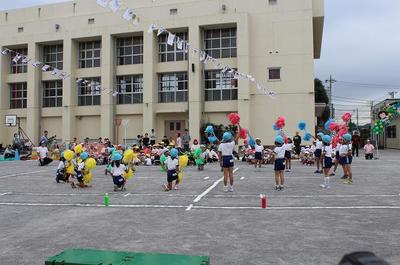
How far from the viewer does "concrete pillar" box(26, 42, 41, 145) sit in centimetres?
3938

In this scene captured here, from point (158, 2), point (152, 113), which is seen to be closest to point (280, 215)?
point (152, 113)

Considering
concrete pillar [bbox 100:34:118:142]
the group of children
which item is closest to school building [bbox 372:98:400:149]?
concrete pillar [bbox 100:34:118:142]

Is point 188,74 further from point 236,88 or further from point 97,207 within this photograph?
point 97,207

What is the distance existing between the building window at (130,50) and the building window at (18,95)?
11.4 meters

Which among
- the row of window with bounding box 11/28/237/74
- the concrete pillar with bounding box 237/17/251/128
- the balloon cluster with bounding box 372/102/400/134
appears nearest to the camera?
the concrete pillar with bounding box 237/17/251/128

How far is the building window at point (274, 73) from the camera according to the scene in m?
33.0

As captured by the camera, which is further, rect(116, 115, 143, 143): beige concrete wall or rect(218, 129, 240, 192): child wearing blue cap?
rect(116, 115, 143, 143): beige concrete wall

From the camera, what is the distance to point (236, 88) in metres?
34.0

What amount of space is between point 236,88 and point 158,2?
11.0 metres

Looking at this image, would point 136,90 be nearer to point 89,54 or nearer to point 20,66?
point 89,54

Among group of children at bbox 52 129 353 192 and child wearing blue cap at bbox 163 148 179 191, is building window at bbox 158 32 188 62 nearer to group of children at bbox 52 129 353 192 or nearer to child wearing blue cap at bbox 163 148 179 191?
group of children at bbox 52 129 353 192

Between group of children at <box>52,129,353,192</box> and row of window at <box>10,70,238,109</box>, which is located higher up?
row of window at <box>10,70,238,109</box>

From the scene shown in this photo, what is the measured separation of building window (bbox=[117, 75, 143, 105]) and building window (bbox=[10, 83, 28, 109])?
431 inches

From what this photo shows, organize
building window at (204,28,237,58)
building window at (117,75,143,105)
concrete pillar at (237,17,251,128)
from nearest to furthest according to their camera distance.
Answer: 1. concrete pillar at (237,17,251,128)
2. building window at (204,28,237,58)
3. building window at (117,75,143,105)
